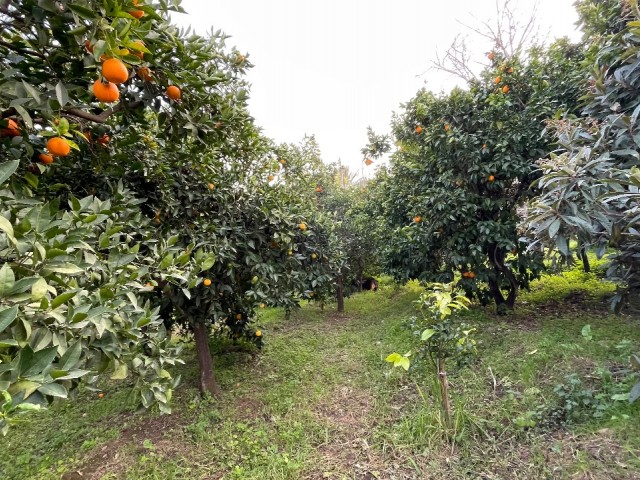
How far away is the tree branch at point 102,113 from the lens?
1.45m

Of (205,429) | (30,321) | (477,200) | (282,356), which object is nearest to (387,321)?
(282,356)

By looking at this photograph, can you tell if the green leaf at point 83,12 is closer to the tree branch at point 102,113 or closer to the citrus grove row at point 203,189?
the citrus grove row at point 203,189

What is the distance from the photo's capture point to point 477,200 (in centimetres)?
394

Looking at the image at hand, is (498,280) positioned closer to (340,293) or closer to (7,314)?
(340,293)

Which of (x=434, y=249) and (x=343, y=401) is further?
(x=434, y=249)

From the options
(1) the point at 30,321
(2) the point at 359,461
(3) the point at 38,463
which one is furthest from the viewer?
(3) the point at 38,463

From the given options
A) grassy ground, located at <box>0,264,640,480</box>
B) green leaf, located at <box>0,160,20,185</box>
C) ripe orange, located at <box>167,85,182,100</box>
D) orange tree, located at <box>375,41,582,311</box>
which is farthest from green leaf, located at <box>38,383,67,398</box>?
orange tree, located at <box>375,41,582,311</box>

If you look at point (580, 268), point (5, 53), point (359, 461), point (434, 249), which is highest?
point (5, 53)

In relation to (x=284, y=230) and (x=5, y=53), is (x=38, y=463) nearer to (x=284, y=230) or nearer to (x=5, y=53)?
(x=284, y=230)

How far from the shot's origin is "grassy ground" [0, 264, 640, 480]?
1.94 metres

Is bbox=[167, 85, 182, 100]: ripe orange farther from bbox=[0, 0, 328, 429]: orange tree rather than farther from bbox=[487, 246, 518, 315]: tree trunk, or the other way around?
bbox=[487, 246, 518, 315]: tree trunk

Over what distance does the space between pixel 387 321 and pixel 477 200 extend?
7.06ft

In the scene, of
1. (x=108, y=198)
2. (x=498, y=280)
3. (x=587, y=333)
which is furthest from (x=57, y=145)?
(x=498, y=280)

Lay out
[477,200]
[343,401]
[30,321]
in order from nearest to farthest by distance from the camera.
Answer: [30,321], [343,401], [477,200]
